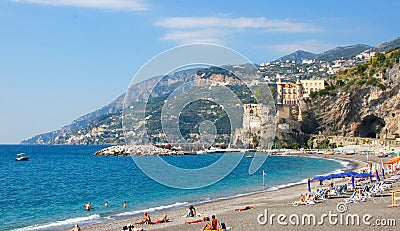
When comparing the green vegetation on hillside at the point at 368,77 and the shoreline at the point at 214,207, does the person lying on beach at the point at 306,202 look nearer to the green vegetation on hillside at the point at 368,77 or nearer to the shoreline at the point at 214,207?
the shoreline at the point at 214,207

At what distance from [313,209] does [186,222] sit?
537cm

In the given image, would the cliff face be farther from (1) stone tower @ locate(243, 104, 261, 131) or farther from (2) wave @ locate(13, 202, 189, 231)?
(2) wave @ locate(13, 202, 189, 231)

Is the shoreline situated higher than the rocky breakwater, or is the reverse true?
the shoreline

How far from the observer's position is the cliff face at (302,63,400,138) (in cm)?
7912

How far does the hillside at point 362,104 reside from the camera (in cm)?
7931

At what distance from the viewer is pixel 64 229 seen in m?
18.7

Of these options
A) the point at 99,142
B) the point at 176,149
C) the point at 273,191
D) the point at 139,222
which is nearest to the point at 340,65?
the point at 99,142

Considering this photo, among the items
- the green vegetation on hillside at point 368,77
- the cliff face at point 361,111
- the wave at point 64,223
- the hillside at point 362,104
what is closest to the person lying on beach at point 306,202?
the wave at point 64,223

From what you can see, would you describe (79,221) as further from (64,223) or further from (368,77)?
(368,77)

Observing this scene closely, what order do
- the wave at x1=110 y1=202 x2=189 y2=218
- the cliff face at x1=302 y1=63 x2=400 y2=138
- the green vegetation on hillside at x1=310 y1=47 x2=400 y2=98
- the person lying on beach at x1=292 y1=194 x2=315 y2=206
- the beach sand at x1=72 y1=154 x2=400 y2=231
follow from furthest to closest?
the green vegetation on hillside at x1=310 y1=47 x2=400 y2=98
the cliff face at x1=302 y1=63 x2=400 y2=138
the wave at x1=110 y1=202 x2=189 y2=218
the person lying on beach at x1=292 y1=194 x2=315 y2=206
the beach sand at x1=72 y1=154 x2=400 y2=231

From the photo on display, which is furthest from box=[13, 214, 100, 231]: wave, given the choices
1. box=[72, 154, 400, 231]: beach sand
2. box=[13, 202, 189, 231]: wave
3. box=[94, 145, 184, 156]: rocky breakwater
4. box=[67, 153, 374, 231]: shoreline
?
box=[94, 145, 184, 156]: rocky breakwater

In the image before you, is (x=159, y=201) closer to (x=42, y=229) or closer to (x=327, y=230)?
(x=42, y=229)

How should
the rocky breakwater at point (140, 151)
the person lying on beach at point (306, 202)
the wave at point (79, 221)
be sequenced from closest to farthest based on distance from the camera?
the wave at point (79, 221) → the person lying on beach at point (306, 202) → the rocky breakwater at point (140, 151)

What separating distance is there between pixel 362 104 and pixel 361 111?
4.18 feet
